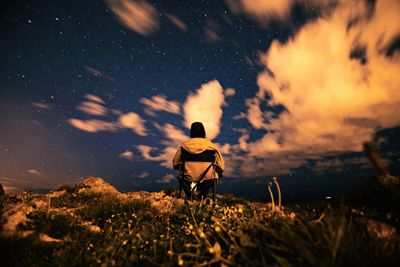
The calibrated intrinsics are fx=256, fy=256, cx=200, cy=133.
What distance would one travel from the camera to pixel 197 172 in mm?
7453

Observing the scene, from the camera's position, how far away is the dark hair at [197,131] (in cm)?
776

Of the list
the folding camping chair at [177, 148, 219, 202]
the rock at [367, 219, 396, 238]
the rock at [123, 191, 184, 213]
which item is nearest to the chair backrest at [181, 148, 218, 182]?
the folding camping chair at [177, 148, 219, 202]

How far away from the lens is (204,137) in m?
7.78

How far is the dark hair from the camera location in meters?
7.76

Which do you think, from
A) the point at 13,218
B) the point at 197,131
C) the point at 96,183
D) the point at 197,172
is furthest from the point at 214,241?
the point at 96,183

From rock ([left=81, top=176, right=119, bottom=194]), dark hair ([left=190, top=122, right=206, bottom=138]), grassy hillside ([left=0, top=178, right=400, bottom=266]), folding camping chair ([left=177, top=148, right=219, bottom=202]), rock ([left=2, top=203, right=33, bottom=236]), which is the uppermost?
dark hair ([left=190, top=122, right=206, bottom=138])

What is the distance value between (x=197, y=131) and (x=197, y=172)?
1237mm

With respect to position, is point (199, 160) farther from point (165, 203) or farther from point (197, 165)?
point (165, 203)

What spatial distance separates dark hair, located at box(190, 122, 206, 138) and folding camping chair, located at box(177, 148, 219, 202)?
0.56 metres

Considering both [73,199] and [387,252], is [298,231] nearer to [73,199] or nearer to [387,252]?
[387,252]

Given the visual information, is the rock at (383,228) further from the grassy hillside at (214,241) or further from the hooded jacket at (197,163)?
the hooded jacket at (197,163)

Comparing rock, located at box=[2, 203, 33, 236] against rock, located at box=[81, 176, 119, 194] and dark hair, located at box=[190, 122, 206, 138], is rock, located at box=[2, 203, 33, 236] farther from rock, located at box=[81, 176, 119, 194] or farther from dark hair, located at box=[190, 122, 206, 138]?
rock, located at box=[81, 176, 119, 194]

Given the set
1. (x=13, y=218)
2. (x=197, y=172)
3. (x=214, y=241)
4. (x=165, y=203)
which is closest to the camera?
(x=214, y=241)

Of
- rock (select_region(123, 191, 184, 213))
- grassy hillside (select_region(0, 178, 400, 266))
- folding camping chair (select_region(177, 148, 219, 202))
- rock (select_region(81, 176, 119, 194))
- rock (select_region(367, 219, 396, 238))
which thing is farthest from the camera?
rock (select_region(81, 176, 119, 194))
